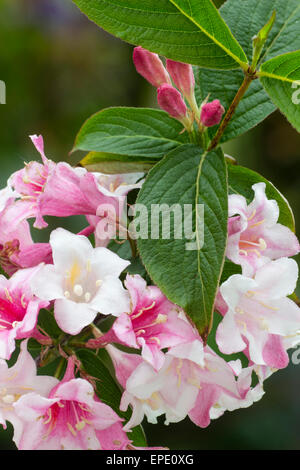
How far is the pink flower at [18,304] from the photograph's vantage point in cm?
64

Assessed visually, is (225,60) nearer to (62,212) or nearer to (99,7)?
(99,7)

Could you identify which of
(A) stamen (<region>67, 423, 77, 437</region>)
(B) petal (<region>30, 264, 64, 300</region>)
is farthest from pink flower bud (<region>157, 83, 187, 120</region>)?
(A) stamen (<region>67, 423, 77, 437</region>)

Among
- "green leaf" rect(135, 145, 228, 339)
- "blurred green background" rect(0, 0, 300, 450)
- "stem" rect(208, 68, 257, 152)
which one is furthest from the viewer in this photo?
"blurred green background" rect(0, 0, 300, 450)

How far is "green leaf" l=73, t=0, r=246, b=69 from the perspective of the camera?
64 centimetres

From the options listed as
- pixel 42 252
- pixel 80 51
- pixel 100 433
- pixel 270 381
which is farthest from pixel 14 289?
pixel 80 51

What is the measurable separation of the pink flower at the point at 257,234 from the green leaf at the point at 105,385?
217 mm

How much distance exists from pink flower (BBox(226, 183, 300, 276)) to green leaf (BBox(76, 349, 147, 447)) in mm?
217

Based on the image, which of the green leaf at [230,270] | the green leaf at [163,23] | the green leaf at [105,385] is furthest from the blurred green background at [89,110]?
the green leaf at [163,23]

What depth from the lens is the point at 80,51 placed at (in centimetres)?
264

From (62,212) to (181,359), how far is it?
0.72 ft

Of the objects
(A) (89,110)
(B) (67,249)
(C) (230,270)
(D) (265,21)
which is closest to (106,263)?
(B) (67,249)

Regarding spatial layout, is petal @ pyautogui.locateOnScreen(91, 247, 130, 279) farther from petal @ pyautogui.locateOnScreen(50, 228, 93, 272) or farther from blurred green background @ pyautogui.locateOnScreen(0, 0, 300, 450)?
blurred green background @ pyautogui.locateOnScreen(0, 0, 300, 450)

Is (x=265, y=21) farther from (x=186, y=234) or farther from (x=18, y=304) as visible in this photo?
(x=18, y=304)

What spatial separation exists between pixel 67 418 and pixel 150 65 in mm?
398
